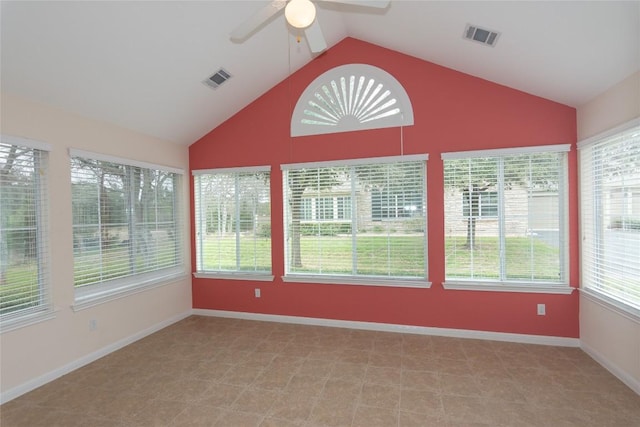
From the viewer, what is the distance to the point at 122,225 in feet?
12.1

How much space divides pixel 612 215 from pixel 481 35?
2.03m

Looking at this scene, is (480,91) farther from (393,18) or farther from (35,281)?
(35,281)

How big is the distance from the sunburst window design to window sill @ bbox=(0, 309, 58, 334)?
3.22 metres

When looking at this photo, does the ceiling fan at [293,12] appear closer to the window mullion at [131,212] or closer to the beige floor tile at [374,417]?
the window mullion at [131,212]

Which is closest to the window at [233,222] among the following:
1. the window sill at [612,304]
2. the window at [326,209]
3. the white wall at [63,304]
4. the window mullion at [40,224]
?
the window at [326,209]

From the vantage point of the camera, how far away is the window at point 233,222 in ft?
14.3

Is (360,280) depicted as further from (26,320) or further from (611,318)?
(26,320)

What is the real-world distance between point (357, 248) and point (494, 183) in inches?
70.1

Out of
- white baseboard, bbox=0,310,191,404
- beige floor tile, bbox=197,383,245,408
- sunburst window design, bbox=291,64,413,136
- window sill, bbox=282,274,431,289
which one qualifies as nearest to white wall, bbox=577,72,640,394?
window sill, bbox=282,274,431,289

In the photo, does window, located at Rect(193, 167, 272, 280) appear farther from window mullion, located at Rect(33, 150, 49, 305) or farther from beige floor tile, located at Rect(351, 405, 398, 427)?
beige floor tile, located at Rect(351, 405, 398, 427)

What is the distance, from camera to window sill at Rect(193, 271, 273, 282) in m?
4.31

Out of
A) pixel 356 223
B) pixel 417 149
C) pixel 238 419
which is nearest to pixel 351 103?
pixel 417 149

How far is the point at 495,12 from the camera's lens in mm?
2479

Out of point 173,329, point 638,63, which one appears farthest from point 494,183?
point 173,329
